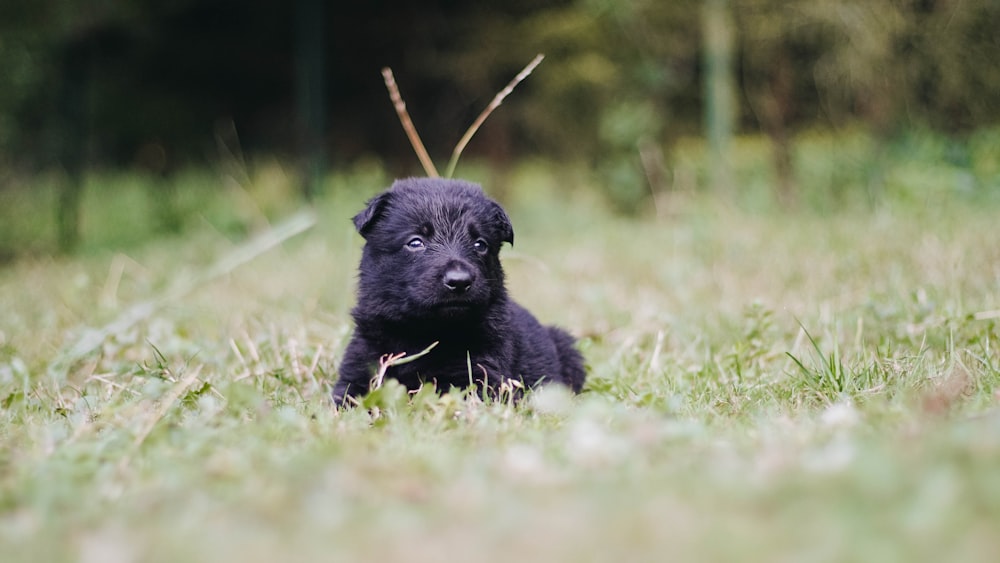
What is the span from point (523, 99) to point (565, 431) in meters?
7.44

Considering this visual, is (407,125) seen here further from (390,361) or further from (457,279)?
(390,361)

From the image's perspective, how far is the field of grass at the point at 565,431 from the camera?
4.77 ft

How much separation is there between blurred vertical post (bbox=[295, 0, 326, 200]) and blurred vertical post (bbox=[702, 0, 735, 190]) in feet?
12.1

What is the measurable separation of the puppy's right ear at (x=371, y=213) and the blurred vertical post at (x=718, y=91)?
5.19 m

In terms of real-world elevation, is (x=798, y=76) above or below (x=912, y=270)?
above

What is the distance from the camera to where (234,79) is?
1039 centimetres

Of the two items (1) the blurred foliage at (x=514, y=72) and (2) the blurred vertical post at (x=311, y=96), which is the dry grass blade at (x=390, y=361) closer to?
(2) the blurred vertical post at (x=311, y=96)

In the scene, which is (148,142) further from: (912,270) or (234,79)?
(912,270)

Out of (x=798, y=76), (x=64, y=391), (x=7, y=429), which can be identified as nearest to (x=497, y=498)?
(x=7, y=429)

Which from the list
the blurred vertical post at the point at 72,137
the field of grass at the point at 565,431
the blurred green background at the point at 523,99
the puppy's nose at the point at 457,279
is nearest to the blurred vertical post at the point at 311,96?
the blurred green background at the point at 523,99

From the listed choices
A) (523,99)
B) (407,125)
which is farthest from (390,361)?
(523,99)

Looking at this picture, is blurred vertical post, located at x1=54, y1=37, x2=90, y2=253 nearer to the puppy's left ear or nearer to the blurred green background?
the blurred green background

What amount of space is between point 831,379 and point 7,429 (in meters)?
2.56

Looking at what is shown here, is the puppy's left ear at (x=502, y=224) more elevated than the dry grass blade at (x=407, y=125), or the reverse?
the dry grass blade at (x=407, y=125)
